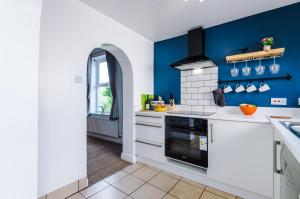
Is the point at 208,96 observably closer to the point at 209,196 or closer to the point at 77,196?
the point at 209,196

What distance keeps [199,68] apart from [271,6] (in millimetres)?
1150

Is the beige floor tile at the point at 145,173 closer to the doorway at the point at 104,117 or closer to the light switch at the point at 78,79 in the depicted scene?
the doorway at the point at 104,117

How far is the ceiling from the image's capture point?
182 centimetres

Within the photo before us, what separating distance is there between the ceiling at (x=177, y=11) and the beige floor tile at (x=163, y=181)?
7.44 feet

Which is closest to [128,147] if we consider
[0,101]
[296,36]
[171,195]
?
[171,195]

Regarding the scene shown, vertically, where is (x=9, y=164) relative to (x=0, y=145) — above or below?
below

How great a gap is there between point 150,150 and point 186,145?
2.06 ft

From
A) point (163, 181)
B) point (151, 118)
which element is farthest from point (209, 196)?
point (151, 118)

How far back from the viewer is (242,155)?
1.63 metres

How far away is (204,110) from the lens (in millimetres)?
2459

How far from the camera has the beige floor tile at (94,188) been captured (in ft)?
5.68

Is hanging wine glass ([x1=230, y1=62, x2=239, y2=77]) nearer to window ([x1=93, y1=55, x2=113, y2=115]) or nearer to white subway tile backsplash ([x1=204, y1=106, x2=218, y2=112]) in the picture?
white subway tile backsplash ([x1=204, y1=106, x2=218, y2=112])

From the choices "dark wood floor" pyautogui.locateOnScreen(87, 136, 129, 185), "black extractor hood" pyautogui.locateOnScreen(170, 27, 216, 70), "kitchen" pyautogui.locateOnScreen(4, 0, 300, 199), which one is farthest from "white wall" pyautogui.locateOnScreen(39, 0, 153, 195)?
"black extractor hood" pyautogui.locateOnScreen(170, 27, 216, 70)

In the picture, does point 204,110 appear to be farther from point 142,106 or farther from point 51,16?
point 51,16
